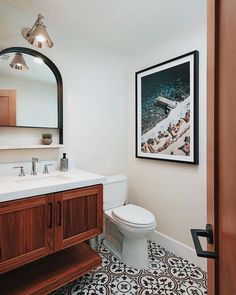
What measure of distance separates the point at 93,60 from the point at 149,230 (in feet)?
6.13

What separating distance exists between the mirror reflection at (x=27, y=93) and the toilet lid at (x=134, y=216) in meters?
1.06

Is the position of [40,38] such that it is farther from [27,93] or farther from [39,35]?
[27,93]

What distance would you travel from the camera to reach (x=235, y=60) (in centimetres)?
45

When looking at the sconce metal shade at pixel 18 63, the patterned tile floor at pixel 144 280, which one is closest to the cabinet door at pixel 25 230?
the patterned tile floor at pixel 144 280

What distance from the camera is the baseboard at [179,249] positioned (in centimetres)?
180

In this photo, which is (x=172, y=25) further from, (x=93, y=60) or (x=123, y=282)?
(x=123, y=282)

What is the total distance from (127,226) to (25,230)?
0.85m

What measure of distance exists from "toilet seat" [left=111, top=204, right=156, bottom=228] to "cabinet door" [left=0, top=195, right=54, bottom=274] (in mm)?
670

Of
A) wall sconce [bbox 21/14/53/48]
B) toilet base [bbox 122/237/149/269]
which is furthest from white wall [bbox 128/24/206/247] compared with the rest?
wall sconce [bbox 21/14/53/48]

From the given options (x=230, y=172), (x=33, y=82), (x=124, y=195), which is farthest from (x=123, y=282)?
(x=33, y=82)

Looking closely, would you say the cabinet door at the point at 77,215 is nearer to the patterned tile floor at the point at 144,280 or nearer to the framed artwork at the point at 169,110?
the patterned tile floor at the point at 144,280

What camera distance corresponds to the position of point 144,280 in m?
1.64

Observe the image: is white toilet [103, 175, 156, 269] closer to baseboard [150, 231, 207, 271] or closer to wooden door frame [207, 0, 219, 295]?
baseboard [150, 231, 207, 271]

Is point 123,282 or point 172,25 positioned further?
point 172,25
